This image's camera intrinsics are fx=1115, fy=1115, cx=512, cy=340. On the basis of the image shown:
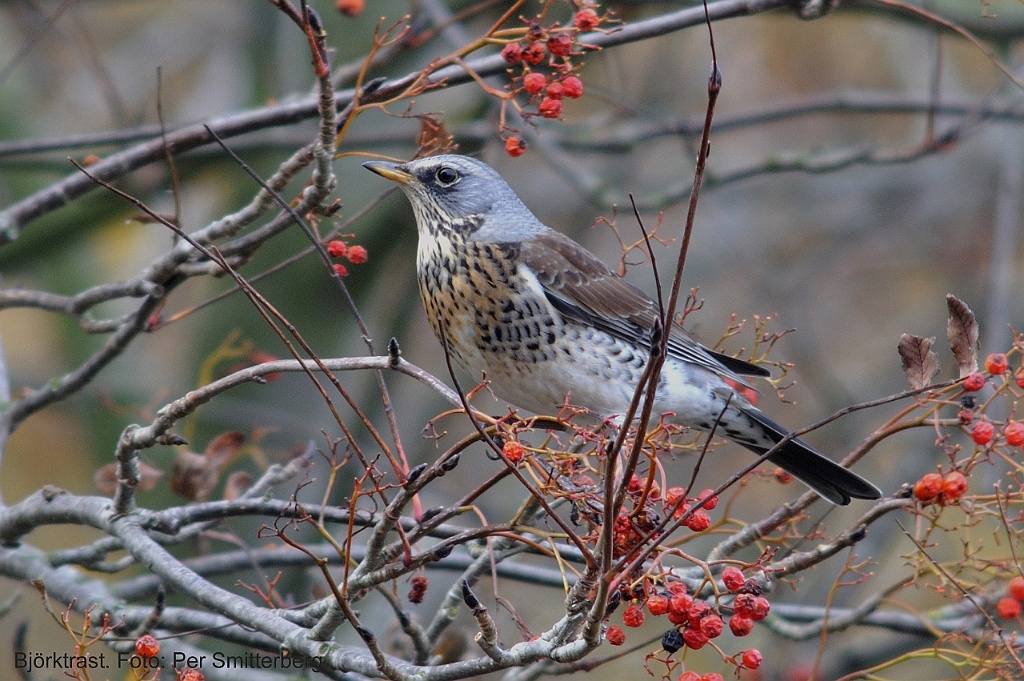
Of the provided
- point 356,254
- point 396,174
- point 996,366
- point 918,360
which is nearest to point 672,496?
point 918,360

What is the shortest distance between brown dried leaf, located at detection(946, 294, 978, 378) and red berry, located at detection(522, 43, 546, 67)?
116 centimetres

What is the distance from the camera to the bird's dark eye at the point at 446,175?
422cm

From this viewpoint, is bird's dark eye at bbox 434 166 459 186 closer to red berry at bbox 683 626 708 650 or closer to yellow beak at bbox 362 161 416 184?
yellow beak at bbox 362 161 416 184

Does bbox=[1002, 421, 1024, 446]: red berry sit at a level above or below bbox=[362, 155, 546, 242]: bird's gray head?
below

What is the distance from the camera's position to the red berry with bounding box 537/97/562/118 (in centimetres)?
287

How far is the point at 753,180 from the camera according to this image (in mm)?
8695

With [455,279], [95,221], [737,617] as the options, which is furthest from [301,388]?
[737,617]

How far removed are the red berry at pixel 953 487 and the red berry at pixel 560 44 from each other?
136cm

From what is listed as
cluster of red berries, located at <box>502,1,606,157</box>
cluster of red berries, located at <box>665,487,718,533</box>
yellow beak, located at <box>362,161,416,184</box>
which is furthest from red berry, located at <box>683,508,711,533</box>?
yellow beak, located at <box>362,161,416,184</box>

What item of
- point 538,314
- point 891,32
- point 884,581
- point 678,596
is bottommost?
point 678,596

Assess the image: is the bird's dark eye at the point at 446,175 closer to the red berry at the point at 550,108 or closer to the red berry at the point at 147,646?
the red berry at the point at 550,108

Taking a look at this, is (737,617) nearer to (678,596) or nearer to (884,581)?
(678,596)

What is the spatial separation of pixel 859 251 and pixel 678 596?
7.71 meters

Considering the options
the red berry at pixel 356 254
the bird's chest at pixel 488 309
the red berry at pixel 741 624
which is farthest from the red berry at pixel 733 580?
the bird's chest at pixel 488 309
